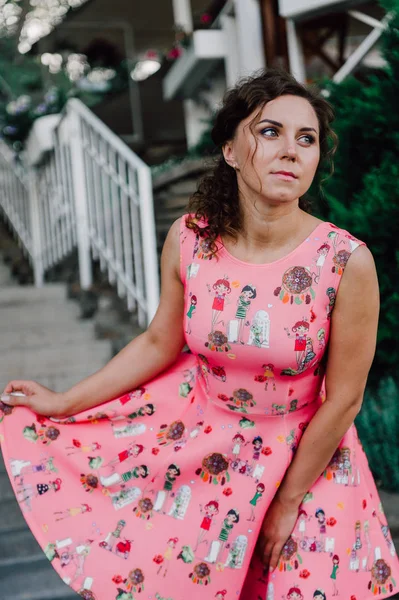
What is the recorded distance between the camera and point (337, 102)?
3303 mm

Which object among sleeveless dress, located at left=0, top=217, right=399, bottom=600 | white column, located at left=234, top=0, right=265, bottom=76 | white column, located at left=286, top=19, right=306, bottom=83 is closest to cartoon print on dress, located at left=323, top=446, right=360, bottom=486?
sleeveless dress, located at left=0, top=217, right=399, bottom=600

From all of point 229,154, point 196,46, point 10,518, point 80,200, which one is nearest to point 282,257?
point 229,154

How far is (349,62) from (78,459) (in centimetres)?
494

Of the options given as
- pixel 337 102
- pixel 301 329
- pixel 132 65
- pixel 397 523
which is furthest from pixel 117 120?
pixel 301 329

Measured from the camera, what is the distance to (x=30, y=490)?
166 cm

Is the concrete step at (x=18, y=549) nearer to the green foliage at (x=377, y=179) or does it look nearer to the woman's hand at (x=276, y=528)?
the woman's hand at (x=276, y=528)

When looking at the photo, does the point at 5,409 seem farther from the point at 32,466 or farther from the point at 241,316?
the point at 241,316

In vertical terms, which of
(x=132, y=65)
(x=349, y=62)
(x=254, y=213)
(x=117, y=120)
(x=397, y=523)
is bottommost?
(x=117, y=120)

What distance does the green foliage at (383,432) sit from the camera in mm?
2973

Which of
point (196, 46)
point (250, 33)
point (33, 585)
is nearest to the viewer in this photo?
point (33, 585)

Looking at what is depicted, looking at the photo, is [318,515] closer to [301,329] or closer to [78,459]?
[301,329]

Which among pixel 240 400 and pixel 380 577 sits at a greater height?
pixel 240 400

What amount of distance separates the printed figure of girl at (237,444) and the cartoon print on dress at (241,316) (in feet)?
0.83

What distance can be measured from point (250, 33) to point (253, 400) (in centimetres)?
548
